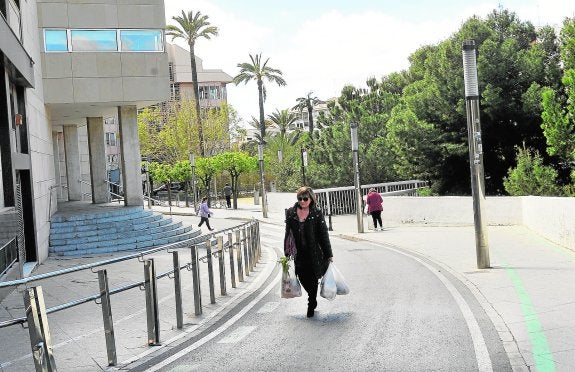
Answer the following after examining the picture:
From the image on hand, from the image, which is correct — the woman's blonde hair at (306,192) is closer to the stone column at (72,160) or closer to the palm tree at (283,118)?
the stone column at (72,160)

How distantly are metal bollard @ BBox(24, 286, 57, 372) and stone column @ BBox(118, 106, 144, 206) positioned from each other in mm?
23747

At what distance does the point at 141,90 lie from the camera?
28453mm

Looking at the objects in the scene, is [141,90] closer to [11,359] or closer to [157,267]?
[157,267]

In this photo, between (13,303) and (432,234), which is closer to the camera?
(13,303)

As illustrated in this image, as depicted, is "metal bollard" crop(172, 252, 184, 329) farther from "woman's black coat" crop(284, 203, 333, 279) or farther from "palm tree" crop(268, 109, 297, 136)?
"palm tree" crop(268, 109, 297, 136)

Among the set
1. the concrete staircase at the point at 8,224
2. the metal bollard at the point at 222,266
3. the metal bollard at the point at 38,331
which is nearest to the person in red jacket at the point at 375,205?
the concrete staircase at the point at 8,224

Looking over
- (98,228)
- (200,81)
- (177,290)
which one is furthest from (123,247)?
(200,81)

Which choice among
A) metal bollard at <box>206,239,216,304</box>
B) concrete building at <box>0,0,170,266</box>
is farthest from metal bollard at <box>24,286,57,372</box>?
concrete building at <box>0,0,170,266</box>

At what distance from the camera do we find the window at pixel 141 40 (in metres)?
28.4

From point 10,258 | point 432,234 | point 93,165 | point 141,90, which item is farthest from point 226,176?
point 10,258

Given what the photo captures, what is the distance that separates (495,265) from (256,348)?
776 centimetres

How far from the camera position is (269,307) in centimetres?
1071

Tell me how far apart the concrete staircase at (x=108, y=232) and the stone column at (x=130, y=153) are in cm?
228

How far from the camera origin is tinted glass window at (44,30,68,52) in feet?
88.3
